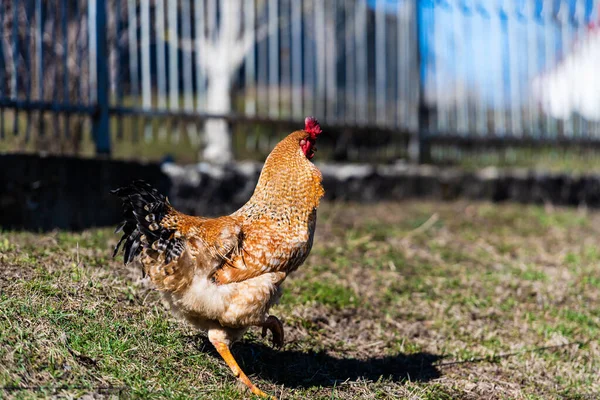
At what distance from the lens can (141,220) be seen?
3.63m

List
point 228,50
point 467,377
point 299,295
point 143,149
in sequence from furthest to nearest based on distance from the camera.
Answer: point 228,50 → point 143,149 → point 299,295 → point 467,377

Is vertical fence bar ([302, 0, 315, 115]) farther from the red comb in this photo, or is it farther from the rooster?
the rooster

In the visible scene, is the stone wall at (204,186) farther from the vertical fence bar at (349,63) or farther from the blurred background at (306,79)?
the vertical fence bar at (349,63)

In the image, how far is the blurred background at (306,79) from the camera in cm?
623

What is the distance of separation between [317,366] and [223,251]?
108 cm

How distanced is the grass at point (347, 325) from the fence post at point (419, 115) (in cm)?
214

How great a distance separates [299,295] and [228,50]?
142 inches

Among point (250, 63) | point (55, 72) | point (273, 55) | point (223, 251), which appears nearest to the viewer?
point (223, 251)

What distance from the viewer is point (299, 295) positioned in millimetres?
5164

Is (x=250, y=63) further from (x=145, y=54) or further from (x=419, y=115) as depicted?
(x=419, y=115)

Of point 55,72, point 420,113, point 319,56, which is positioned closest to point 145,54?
point 55,72

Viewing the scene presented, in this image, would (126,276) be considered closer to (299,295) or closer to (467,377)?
(299,295)

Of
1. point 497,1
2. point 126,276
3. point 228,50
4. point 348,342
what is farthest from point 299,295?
point 497,1

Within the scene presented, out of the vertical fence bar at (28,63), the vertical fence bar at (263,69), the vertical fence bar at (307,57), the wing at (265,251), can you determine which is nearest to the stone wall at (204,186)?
the vertical fence bar at (28,63)
